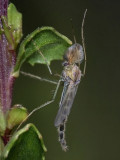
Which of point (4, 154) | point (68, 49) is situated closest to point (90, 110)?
point (68, 49)

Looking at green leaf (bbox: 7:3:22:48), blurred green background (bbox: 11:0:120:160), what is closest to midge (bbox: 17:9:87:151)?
green leaf (bbox: 7:3:22:48)

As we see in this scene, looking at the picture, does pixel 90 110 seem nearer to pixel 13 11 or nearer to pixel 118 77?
pixel 118 77

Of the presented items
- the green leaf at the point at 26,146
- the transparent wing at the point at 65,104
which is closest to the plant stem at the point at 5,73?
the green leaf at the point at 26,146

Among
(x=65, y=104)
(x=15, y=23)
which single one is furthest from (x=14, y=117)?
(x=65, y=104)

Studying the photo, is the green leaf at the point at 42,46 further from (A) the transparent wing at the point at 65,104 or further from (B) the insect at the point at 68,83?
(A) the transparent wing at the point at 65,104

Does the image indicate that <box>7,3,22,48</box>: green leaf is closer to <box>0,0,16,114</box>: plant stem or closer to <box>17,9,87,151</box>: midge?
<box>0,0,16,114</box>: plant stem

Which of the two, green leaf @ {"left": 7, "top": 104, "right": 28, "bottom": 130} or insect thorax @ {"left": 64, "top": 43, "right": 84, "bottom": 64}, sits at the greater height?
insect thorax @ {"left": 64, "top": 43, "right": 84, "bottom": 64}

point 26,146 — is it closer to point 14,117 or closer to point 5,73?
point 14,117
